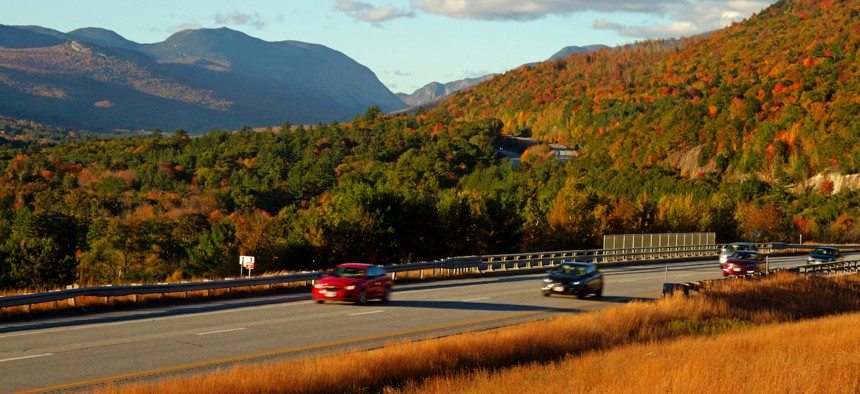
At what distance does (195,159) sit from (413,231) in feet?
459

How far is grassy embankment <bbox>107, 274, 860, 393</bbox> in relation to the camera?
12820 millimetres

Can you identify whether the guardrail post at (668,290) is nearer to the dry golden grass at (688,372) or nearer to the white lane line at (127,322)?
the dry golden grass at (688,372)

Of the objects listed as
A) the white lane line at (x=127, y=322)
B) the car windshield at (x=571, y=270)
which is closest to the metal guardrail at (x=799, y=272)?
the car windshield at (x=571, y=270)

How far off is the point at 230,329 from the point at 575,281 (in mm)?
13248

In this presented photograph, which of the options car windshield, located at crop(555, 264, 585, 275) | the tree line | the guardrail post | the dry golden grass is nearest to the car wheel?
car windshield, located at crop(555, 264, 585, 275)

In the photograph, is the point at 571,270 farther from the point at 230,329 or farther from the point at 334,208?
the point at 334,208

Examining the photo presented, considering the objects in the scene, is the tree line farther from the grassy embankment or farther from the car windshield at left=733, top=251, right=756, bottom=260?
the grassy embankment

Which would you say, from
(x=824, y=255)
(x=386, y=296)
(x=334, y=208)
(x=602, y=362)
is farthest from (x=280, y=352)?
(x=334, y=208)

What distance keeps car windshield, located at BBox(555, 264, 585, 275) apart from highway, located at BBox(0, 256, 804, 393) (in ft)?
2.98

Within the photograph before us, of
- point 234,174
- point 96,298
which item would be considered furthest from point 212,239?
point 234,174

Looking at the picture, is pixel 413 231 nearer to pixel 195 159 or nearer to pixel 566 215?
pixel 566 215

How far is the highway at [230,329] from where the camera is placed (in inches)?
608

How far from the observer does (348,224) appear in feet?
192

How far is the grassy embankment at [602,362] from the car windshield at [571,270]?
5.97 metres
